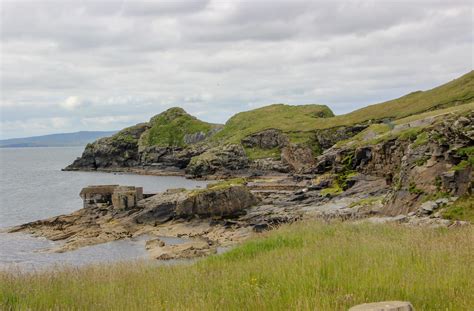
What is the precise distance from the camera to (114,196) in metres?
58.9

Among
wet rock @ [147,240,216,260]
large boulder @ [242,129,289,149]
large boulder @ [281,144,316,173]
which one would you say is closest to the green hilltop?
large boulder @ [242,129,289,149]

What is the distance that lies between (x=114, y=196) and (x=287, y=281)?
173 ft

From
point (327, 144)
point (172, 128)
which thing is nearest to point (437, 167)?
point (327, 144)

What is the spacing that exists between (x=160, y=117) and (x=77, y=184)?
76.3 m

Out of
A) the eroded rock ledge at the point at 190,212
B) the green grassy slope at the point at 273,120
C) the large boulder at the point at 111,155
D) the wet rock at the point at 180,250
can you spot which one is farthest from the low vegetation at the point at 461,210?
the large boulder at the point at 111,155

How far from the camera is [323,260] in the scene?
9.87 meters

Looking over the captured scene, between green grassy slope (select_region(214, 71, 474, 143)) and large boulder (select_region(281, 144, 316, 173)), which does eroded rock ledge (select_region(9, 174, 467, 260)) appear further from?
large boulder (select_region(281, 144, 316, 173))

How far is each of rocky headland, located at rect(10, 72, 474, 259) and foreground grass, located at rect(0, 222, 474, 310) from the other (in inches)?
323

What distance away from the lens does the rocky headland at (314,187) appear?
2828 cm

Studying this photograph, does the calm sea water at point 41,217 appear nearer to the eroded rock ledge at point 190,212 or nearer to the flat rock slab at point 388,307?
the eroded rock ledge at point 190,212

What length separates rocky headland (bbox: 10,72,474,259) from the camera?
92.8 feet

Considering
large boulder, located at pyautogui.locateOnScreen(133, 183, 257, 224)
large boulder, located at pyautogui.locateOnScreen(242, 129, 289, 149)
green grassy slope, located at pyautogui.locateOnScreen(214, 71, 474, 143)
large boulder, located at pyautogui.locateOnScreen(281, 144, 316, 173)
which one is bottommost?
large boulder, located at pyautogui.locateOnScreen(133, 183, 257, 224)

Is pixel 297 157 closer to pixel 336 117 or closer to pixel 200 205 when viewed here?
pixel 336 117

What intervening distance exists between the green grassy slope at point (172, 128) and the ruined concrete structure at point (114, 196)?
97.6 m
